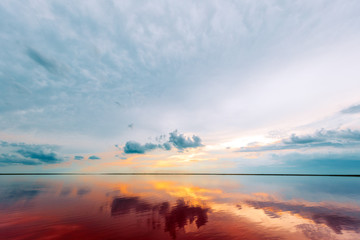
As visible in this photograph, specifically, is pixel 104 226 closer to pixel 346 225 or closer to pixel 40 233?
pixel 40 233

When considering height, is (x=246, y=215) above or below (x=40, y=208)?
below

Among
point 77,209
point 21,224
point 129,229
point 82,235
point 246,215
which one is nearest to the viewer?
point 82,235

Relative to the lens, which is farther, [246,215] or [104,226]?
[246,215]

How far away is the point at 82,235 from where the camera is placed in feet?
39.5

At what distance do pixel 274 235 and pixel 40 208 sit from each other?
2464 centimetres

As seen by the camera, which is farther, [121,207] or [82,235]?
[121,207]

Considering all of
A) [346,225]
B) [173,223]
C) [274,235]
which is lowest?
[346,225]

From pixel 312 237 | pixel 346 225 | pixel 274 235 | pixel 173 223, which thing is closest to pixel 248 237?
pixel 274 235

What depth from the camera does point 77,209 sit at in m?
19.5

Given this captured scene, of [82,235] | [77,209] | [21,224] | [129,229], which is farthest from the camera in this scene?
[77,209]

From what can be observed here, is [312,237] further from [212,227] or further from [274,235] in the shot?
[212,227]

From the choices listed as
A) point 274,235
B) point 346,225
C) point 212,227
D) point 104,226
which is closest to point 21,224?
point 104,226

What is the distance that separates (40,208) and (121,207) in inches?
371

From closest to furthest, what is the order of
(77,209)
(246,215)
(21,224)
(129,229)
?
1. (129,229)
2. (21,224)
3. (246,215)
4. (77,209)
